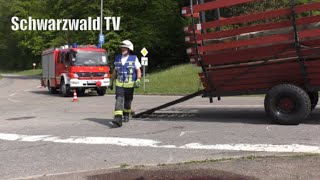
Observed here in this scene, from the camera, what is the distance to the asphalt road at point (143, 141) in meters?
7.28

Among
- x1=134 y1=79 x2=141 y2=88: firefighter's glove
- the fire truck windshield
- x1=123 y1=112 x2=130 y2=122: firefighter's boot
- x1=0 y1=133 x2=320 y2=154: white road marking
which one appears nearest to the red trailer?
x1=134 y1=79 x2=141 y2=88: firefighter's glove

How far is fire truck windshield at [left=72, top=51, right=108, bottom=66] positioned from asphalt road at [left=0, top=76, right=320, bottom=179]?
12.5 m

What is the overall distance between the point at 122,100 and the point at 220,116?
2796mm

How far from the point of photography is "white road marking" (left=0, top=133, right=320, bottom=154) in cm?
750

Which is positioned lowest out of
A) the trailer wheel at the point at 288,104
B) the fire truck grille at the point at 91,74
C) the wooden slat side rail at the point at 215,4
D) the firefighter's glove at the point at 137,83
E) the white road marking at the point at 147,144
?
the white road marking at the point at 147,144

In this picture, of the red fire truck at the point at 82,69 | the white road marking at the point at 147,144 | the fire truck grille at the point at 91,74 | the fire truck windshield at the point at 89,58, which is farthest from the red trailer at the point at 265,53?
the fire truck windshield at the point at 89,58

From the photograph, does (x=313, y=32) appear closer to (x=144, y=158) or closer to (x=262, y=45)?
(x=262, y=45)

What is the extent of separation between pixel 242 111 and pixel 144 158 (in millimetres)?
6406

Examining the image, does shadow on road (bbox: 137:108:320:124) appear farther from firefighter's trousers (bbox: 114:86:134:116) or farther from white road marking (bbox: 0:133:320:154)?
white road marking (bbox: 0:133:320:154)

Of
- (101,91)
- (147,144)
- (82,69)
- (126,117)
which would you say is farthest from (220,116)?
(101,91)

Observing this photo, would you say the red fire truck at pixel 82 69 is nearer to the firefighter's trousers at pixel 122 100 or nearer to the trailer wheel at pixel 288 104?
the firefighter's trousers at pixel 122 100

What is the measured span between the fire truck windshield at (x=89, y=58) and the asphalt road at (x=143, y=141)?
1254cm

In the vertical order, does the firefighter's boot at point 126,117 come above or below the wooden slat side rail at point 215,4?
below

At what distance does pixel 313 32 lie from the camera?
9367 millimetres
